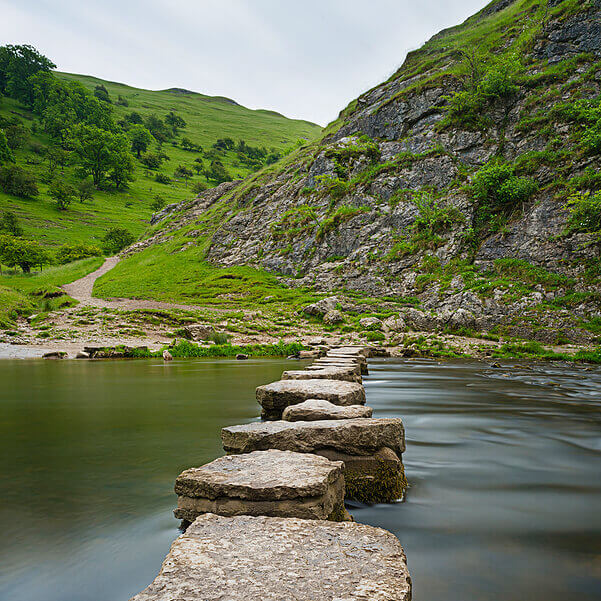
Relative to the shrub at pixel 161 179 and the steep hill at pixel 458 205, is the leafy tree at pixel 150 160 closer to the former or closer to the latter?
the shrub at pixel 161 179

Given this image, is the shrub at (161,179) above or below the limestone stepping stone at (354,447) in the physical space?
above

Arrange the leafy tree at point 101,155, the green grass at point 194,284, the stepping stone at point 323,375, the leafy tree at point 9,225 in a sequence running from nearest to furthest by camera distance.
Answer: the stepping stone at point 323,375, the green grass at point 194,284, the leafy tree at point 9,225, the leafy tree at point 101,155

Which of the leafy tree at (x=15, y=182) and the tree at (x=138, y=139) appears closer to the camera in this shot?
the leafy tree at (x=15, y=182)

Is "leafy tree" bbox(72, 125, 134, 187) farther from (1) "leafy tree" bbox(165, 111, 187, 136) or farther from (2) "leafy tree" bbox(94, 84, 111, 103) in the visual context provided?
(2) "leafy tree" bbox(94, 84, 111, 103)

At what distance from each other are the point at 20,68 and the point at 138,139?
47.0 m

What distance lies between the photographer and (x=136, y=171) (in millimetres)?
118875

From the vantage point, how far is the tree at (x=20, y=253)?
145 feet

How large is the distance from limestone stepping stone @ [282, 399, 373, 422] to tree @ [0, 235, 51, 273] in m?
52.5

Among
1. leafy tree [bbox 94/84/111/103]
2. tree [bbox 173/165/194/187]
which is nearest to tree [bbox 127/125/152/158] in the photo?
tree [bbox 173/165/194/187]

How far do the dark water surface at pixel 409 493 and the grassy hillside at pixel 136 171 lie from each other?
69.6m

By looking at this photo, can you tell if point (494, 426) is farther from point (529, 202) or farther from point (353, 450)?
point (529, 202)

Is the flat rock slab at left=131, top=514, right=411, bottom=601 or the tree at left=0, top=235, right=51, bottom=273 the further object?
the tree at left=0, top=235, right=51, bottom=273

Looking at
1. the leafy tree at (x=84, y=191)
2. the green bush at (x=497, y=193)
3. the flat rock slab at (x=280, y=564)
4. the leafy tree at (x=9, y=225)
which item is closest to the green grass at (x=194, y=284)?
the green bush at (x=497, y=193)

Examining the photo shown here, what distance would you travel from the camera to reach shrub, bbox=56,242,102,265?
179ft
